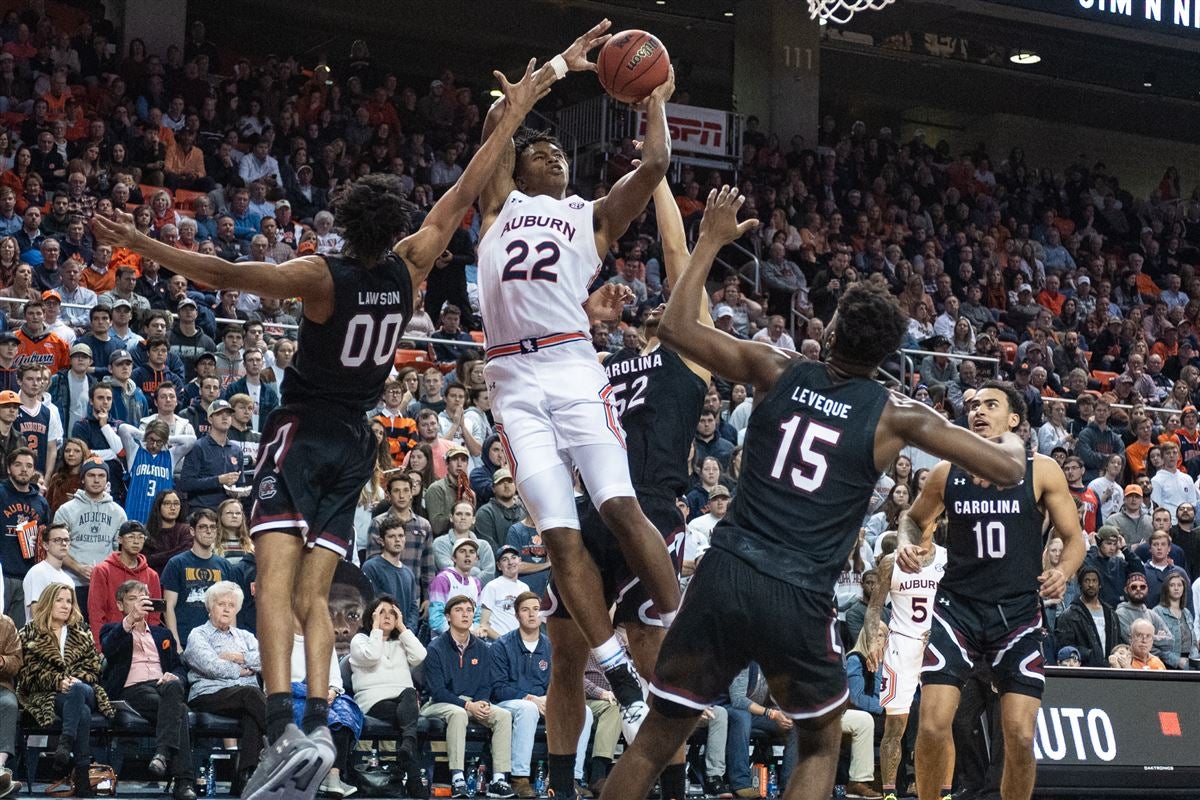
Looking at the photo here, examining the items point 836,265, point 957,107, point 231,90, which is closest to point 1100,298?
point 836,265

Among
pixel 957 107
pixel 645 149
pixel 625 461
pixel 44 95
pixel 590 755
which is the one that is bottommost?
pixel 590 755

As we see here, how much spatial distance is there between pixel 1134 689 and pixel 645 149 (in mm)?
7406

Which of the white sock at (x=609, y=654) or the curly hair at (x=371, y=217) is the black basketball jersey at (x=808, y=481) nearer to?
the white sock at (x=609, y=654)

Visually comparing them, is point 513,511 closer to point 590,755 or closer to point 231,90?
point 590,755

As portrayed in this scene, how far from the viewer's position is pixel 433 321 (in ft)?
61.0

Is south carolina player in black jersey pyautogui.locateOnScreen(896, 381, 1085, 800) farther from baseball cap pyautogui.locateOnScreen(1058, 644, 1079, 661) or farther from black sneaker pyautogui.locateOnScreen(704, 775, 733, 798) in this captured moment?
baseball cap pyautogui.locateOnScreen(1058, 644, 1079, 661)

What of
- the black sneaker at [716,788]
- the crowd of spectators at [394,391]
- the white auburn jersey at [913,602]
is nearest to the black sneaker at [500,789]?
the crowd of spectators at [394,391]

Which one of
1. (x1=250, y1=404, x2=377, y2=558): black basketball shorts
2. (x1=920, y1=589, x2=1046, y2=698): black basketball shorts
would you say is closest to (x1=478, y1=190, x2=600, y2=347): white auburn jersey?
(x1=250, y1=404, x2=377, y2=558): black basketball shorts

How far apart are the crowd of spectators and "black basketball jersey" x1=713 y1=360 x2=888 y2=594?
4.34ft

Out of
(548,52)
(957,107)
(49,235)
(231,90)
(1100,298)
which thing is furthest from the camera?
(957,107)

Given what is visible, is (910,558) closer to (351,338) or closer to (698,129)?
(351,338)

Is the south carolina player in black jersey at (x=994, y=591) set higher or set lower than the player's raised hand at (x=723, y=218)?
lower

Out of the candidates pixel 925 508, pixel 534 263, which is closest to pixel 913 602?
pixel 925 508

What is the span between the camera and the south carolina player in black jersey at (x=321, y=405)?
636cm
